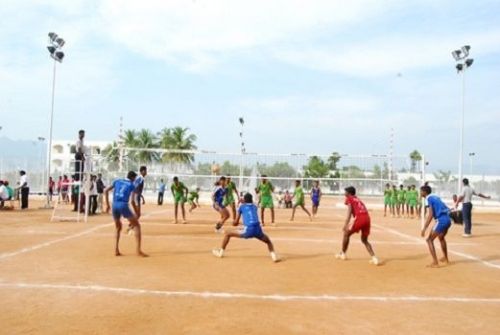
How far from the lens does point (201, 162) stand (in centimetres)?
3528

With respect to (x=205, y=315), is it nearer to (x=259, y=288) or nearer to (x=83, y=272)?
(x=259, y=288)

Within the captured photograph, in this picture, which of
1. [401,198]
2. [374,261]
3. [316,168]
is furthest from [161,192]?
[374,261]

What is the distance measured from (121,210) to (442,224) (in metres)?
6.73

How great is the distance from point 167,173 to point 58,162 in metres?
36.2

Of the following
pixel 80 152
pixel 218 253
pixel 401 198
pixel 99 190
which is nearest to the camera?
pixel 218 253

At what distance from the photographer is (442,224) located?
10844 mm

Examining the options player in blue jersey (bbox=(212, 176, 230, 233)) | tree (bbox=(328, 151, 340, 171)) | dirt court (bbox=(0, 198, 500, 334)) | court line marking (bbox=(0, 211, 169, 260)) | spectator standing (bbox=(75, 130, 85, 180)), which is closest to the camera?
dirt court (bbox=(0, 198, 500, 334))

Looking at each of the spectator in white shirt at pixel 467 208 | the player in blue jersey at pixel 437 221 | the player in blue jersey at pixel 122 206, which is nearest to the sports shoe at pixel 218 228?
the player in blue jersey at pixel 122 206

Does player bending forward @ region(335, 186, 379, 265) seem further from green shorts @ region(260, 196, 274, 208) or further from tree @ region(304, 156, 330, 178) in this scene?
tree @ region(304, 156, 330, 178)

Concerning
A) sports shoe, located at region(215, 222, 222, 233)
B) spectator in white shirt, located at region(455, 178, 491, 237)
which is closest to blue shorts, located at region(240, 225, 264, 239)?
sports shoe, located at region(215, 222, 222, 233)

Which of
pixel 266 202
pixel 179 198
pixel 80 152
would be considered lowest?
pixel 266 202

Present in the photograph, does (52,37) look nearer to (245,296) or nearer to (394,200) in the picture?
(394,200)

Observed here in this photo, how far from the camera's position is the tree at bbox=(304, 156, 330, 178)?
35.4 metres

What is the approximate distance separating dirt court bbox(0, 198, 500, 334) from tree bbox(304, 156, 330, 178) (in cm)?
2137
